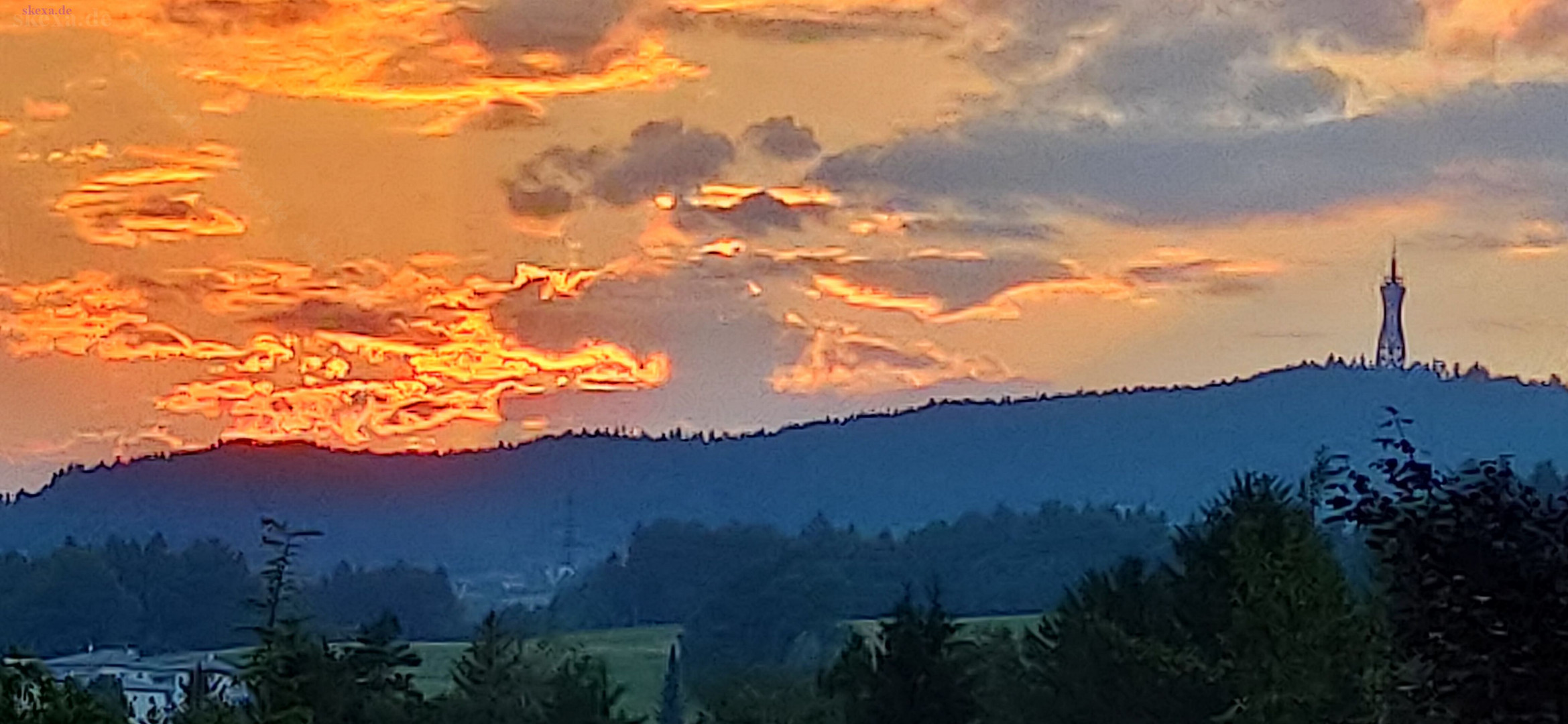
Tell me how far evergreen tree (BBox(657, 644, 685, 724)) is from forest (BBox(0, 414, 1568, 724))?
2339cm

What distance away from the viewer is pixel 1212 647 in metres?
43.2

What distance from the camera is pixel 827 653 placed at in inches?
4835

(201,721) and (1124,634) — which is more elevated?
(1124,634)

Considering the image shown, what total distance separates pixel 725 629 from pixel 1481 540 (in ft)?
415

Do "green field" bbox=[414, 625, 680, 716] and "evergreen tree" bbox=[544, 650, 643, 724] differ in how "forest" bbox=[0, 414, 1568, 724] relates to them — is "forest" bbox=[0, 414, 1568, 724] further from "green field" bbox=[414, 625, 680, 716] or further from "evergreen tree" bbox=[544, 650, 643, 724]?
"green field" bbox=[414, 625, 680, 716]

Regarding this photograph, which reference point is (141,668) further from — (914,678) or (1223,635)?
(1223,635)

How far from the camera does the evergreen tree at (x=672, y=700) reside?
109650 mm

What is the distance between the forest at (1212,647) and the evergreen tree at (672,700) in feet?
76.7

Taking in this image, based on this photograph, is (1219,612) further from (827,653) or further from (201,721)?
(827,653)

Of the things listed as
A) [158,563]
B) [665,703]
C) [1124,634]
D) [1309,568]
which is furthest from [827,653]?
[1309,568]

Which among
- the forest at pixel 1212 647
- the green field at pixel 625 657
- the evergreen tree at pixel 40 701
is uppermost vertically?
the green field at pixel 625 657

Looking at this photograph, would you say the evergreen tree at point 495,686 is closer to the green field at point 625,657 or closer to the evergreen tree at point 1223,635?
the evergreen tree at point 1223,635

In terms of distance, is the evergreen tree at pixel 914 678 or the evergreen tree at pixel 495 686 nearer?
the evergreen tree at pixel 914 678

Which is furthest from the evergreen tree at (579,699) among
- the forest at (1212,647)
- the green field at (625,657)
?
the green field at (625,657)
